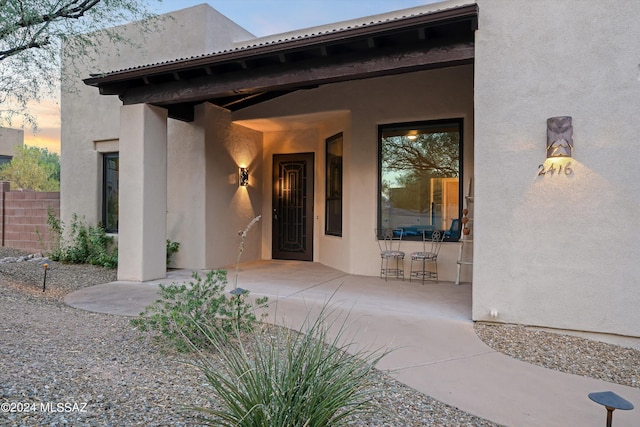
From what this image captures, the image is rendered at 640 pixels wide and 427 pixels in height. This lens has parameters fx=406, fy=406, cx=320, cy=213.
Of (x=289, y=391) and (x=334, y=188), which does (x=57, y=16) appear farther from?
(x=289, y=391)

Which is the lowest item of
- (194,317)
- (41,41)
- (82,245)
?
(194,317)

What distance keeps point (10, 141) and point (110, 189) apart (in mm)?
16174

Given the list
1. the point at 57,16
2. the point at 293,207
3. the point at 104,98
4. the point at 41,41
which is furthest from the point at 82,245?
the point at 57,16

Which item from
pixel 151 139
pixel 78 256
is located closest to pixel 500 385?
pixel 151 139

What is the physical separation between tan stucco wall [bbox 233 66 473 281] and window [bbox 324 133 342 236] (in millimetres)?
173

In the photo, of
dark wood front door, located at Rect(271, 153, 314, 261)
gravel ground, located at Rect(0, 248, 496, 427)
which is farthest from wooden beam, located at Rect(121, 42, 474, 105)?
dark wood front door, located at Rect(271, 153, 314, 261)

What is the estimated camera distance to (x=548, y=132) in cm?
396

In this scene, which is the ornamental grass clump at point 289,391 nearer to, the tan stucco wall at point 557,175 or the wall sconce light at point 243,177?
the tan stucco wall at point 557,175

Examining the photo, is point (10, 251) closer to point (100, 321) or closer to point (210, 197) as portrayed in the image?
point (210, 197)

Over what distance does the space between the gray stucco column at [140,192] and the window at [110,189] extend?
→ 2662mm

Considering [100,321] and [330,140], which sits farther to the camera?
[330,140]

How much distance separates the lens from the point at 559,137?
3.87m

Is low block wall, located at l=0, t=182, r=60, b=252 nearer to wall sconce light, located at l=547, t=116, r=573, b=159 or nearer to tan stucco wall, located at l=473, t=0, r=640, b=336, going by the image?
tan stucco wall, located at l=473, t=0, r=640, b=336

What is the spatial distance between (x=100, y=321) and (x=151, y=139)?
10.1 ft
